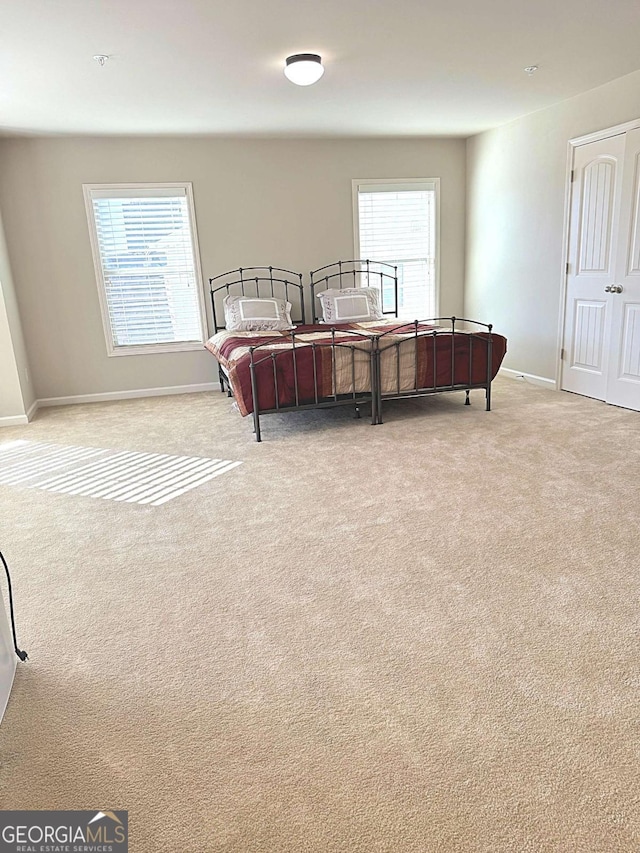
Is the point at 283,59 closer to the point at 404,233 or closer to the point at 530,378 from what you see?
the point at 404,233

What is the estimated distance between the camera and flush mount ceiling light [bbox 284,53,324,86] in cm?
358

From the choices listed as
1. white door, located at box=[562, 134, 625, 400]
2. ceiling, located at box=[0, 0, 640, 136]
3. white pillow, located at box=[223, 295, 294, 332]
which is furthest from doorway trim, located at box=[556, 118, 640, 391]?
white pillow, located at box=[223, 295, 294, 332]

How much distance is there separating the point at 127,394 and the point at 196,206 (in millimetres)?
2026

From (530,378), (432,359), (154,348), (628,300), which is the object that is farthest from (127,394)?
(628,300)

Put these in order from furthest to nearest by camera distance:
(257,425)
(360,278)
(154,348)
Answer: (360,278) < (154,348) < (257,425)

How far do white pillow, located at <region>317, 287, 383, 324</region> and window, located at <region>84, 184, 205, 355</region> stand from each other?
1.31m

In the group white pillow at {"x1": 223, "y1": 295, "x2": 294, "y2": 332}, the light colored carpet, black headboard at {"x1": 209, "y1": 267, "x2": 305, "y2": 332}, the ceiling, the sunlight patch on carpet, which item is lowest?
the sunlight patch on carpet

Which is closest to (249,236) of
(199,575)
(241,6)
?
(241,6)

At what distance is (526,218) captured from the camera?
18.6 ft

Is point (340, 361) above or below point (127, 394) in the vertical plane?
above

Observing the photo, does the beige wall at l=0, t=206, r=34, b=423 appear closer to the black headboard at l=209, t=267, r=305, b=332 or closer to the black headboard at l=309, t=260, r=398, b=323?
the black headboard at l=209, t=267, r=305, b=332

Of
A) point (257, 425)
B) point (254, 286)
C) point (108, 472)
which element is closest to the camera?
point (108, 472)

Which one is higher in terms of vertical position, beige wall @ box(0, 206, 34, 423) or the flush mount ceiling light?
the flush mount ceiling light

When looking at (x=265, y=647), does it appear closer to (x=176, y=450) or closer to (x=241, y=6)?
(x=176, y=450)
